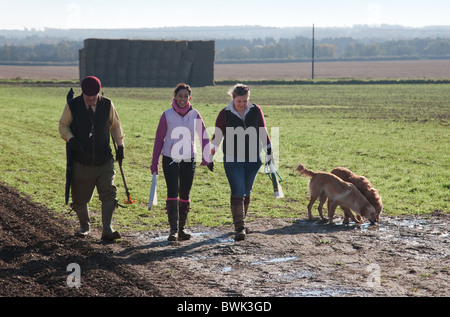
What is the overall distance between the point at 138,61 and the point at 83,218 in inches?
1716

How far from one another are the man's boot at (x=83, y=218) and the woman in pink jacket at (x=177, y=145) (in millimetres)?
1084

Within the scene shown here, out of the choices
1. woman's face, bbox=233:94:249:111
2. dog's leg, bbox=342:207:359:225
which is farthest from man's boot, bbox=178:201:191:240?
dog's leg, bbox=342:207:359:225

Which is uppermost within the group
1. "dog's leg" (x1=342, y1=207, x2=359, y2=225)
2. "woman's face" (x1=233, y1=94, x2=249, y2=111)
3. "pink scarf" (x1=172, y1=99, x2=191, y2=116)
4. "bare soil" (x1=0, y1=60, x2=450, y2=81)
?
"bare soil" (x1=0, y1=60, x2=450, y2=81)

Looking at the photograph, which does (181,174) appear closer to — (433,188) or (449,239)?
(449,239)

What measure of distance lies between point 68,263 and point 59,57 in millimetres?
142966

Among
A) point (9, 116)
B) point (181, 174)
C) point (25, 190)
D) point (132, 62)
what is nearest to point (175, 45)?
point (132, 62)

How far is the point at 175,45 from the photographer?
2034 inches

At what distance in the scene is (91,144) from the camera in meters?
8.33

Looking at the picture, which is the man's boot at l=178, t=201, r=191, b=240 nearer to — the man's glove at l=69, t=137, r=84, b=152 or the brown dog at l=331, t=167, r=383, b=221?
the man's glove at l=69, t=137, r=84, b=152

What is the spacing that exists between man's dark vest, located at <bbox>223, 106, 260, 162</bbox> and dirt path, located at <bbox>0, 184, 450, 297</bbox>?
1158 millimetres

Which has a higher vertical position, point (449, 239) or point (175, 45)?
point (175, 45)

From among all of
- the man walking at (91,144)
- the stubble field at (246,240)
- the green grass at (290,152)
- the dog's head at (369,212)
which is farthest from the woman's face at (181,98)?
the dog's head at (369,212)

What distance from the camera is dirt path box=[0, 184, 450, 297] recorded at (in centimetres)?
663

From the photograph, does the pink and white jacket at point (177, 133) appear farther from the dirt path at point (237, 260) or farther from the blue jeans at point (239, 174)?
the dirt path at point (237, 260)
